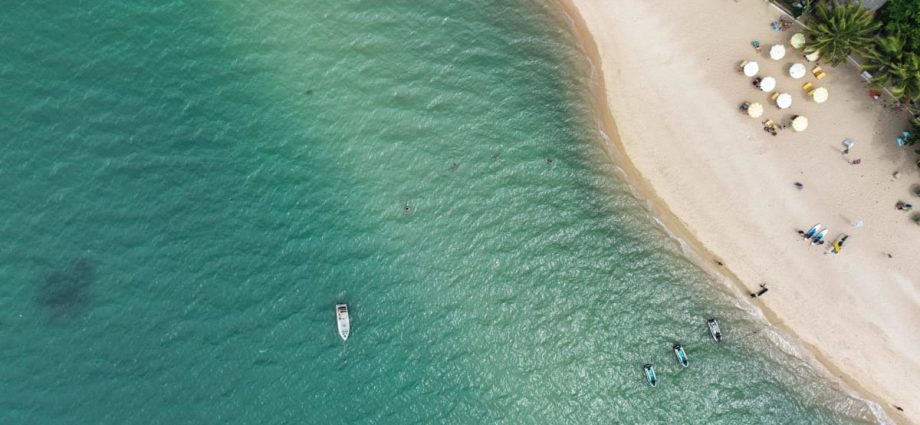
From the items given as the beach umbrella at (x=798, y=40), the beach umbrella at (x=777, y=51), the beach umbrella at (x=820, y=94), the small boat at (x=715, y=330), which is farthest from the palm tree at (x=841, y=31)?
the small boat at (x=715, y=330)

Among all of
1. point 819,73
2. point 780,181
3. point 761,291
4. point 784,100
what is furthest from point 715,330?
point 819,73

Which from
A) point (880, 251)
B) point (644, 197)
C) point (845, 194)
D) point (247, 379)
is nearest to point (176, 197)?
point (247, 379)

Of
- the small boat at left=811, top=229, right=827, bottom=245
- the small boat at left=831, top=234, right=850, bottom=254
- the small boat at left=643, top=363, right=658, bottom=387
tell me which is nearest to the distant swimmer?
the small boat at left=811, top=229, right=827, bottom=245

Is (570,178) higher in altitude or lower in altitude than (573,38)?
lower

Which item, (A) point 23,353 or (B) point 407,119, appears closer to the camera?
(A) point 23,353

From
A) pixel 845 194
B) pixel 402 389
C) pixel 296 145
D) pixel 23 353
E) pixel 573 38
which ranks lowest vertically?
pixel 23 353

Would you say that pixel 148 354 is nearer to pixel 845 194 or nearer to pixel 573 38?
pixel 573 38

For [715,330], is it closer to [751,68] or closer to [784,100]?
[784,100]

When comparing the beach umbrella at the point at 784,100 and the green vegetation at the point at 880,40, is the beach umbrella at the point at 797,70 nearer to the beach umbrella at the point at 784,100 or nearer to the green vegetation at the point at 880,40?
the green vegetation at the point at 880,40
